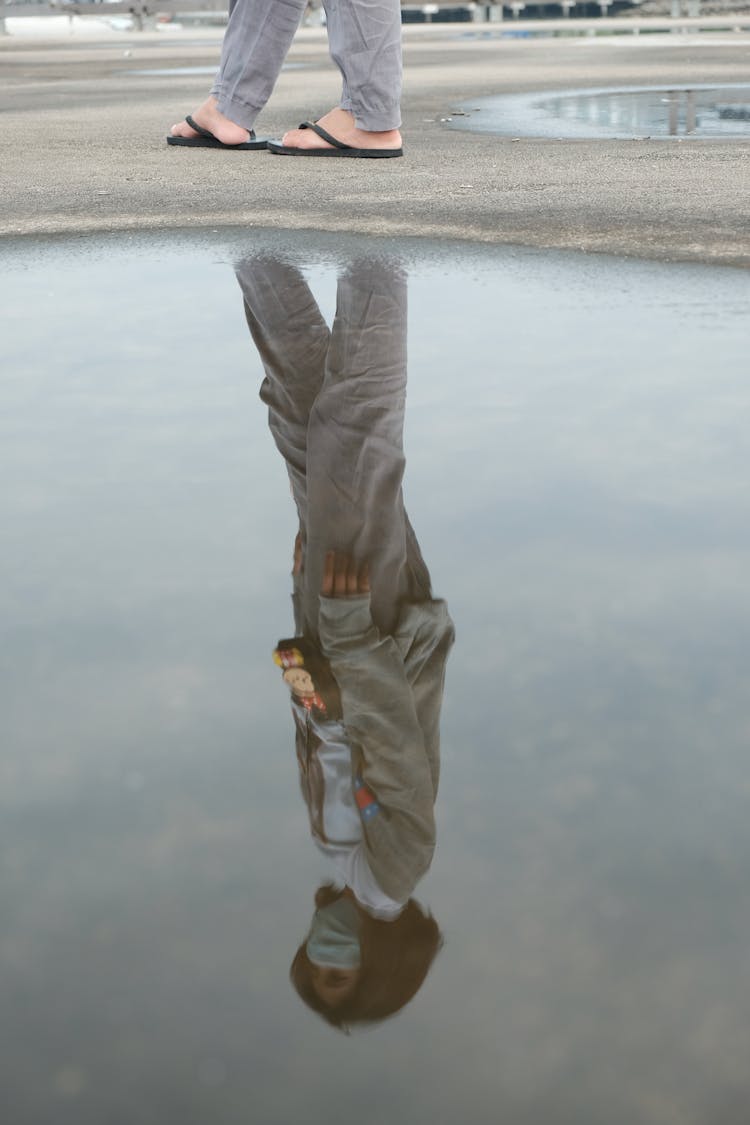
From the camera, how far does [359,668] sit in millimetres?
1501

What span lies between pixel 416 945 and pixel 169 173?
429 centimetres

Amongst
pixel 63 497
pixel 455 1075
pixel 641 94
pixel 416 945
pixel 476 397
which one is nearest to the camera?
pixel 455 1075

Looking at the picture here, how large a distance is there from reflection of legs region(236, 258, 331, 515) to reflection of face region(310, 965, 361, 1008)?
868 millimetres

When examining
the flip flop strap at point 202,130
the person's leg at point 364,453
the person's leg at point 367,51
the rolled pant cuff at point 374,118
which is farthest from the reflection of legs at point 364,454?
the flip flop strap at point 202,130

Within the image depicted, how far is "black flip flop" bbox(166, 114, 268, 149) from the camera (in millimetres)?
5281

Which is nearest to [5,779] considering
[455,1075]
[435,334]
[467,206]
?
[455,1075]

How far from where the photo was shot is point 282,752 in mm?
Answer: 1335

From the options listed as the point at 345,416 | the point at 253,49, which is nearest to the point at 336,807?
the point at 345,416

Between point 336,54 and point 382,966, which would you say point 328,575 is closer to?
point 382,966

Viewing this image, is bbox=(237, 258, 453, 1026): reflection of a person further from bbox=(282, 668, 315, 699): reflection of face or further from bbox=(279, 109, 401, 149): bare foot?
bbox=(279, 109, 401, 149): bare foot

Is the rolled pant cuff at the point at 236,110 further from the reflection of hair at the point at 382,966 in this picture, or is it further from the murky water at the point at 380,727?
the reflection of hair at the point at 382,966

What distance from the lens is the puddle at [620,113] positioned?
6.14 m

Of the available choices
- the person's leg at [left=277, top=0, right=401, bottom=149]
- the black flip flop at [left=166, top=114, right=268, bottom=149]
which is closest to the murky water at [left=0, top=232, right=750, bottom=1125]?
the person's leg at [left=277, top=0, right=401, bottom=149]

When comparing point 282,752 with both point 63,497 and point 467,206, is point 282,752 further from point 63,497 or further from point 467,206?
point 467,206
